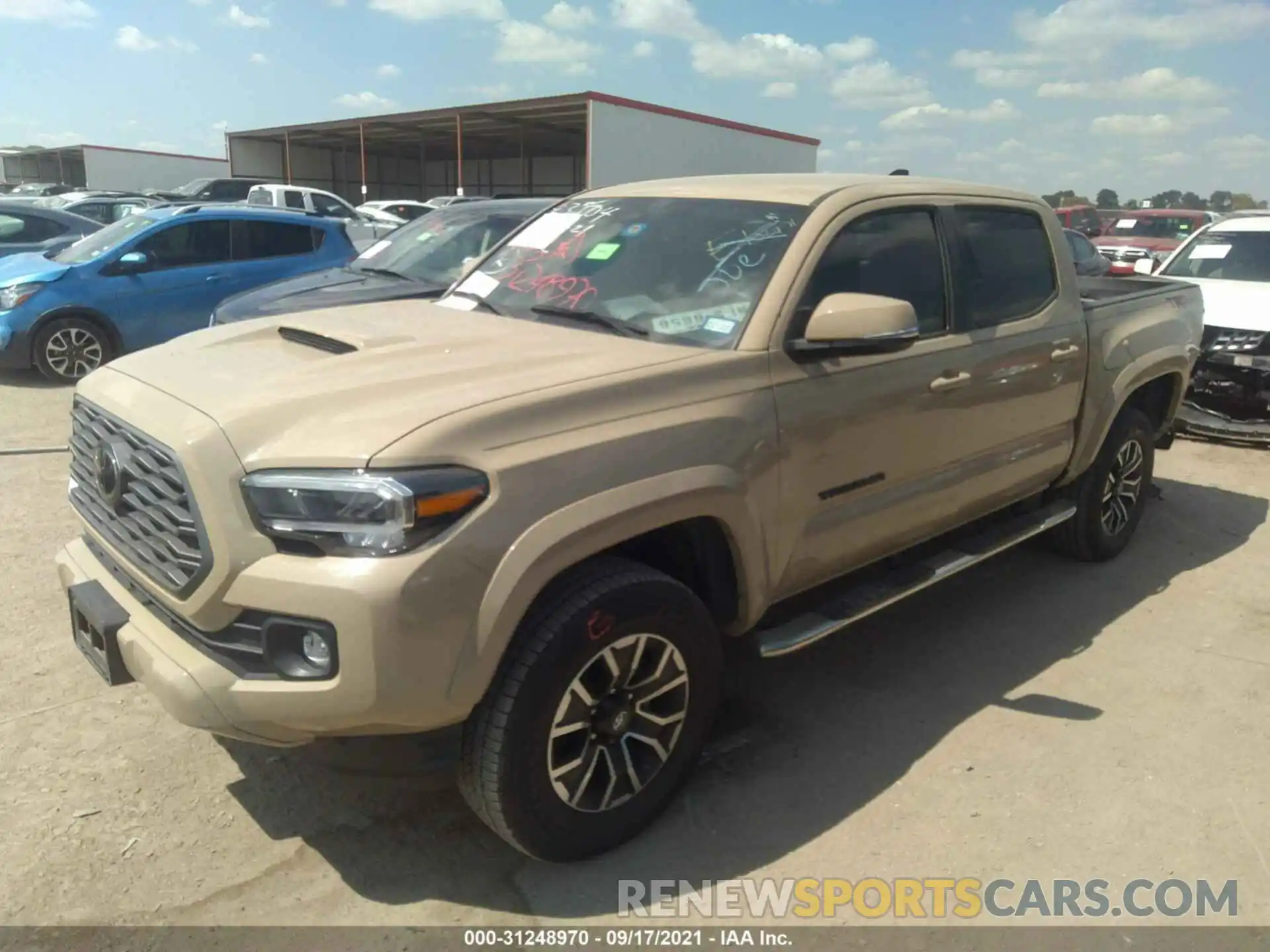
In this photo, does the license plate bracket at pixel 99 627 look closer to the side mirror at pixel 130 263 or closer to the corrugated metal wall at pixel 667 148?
the side mirror at pixel 130 263

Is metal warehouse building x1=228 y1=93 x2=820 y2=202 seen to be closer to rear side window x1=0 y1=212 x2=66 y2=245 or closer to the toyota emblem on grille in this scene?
rear side window x1=0 y1=212 x2=66 y2=245

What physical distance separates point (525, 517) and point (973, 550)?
240 cm

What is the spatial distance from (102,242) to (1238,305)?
996 centimetres

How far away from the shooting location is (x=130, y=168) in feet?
147

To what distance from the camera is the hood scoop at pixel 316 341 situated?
3068 millimetres

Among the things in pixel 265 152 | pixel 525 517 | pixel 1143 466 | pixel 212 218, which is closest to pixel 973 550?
pixel 1143 466

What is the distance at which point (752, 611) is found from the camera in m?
3.10

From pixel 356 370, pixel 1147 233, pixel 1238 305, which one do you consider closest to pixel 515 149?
pixel 1147 233

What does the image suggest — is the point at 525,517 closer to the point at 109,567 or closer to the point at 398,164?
the point at 109,567

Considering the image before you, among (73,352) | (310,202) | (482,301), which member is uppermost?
(310,202)

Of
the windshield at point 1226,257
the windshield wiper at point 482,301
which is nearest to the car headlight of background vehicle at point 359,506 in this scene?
the windshield wiper at point 482,301

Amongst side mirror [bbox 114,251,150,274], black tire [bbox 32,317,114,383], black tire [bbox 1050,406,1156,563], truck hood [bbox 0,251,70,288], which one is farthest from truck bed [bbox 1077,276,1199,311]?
truck hood [bbox 0,251,70,288]

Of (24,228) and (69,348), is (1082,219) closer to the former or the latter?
(69,348)

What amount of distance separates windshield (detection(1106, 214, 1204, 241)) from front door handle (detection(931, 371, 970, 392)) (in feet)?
55.0
